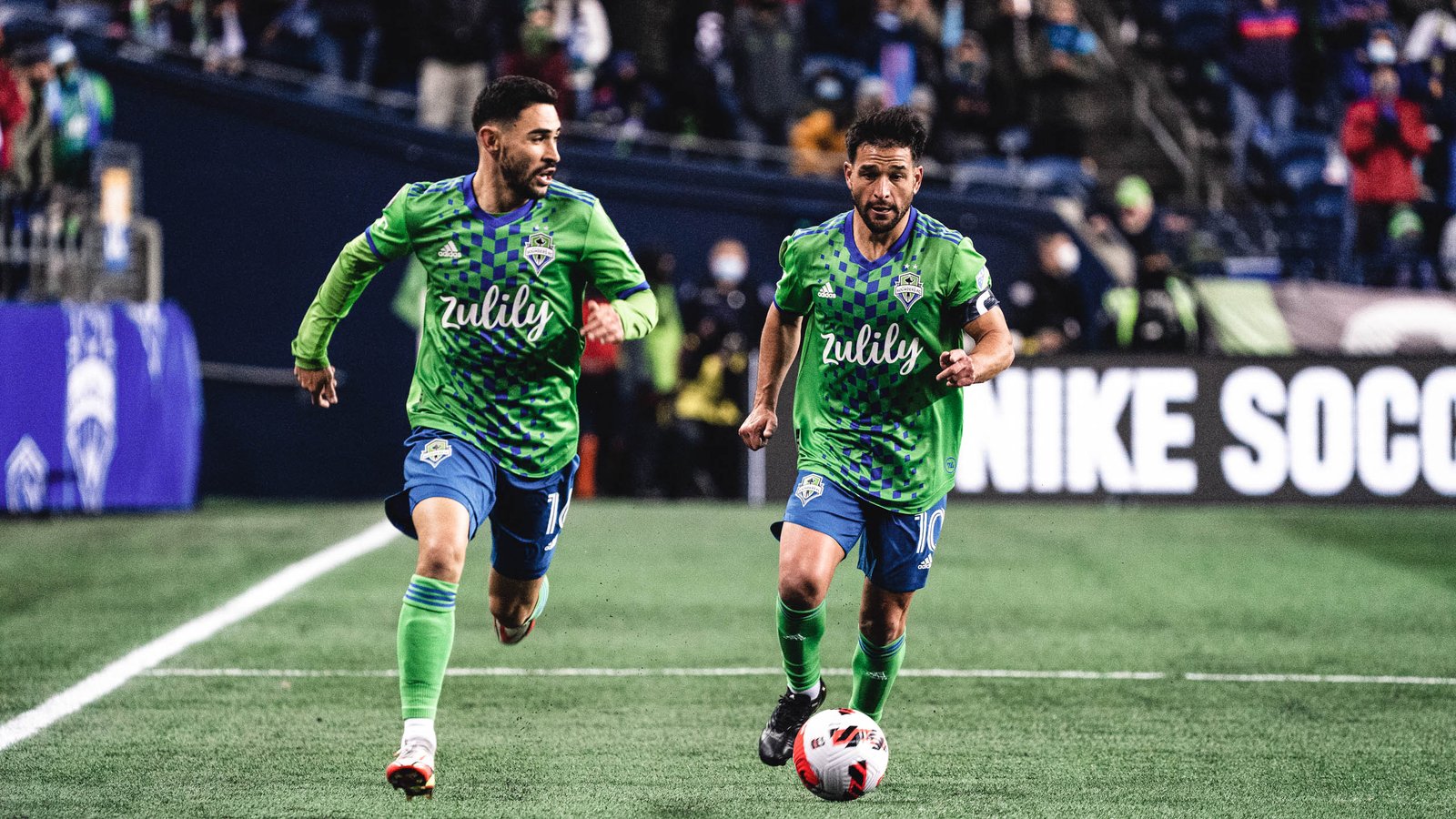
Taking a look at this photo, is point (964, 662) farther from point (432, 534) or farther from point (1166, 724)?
point (432, 534)

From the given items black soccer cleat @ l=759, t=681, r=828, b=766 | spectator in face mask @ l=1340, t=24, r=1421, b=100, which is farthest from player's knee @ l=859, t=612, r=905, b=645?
spectator in face mask @ l=1340, t=24, r=1421, b=100

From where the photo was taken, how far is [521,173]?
5809 mm

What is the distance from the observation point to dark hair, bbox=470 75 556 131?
5.74 metres

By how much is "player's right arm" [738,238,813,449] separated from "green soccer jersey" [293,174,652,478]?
0.46m

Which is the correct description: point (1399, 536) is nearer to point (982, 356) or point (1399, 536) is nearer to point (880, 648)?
point (880, 648)

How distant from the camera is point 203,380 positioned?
53.3 ft

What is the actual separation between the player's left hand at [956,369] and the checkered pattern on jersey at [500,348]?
1343 millimetres

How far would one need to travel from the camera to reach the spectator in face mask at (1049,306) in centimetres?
1598

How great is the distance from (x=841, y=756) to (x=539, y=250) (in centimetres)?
188

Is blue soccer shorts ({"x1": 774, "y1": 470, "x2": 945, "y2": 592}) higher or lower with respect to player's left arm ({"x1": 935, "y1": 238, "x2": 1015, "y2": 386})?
lower

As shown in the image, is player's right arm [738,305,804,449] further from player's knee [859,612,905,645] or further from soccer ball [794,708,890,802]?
soccer ball [794,708,890,802]

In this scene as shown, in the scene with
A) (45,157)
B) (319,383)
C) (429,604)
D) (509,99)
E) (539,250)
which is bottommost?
(429,604)

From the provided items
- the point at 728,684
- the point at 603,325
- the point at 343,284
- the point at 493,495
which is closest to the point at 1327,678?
the point at 728,684

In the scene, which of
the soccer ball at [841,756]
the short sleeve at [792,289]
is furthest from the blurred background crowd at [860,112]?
the soccer ball at [841,756]
